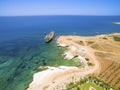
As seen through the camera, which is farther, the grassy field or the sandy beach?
the sandy beach

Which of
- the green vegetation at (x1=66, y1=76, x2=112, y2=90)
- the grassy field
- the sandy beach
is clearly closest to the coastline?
the sandy beach

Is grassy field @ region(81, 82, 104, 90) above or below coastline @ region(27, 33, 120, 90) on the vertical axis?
above

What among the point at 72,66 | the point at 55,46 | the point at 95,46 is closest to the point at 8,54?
the point at 55,46

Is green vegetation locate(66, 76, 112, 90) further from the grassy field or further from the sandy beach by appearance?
the sandy beach

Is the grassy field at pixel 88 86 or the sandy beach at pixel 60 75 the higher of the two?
the grassy field at pixel 88 86

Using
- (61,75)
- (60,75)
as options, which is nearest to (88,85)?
(61,75)

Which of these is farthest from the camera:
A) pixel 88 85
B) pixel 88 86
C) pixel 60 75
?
pixel 60 75

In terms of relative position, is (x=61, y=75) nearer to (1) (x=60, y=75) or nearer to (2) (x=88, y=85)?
(1) (x=60, y=75)

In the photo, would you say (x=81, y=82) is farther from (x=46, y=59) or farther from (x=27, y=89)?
(x=46, y=59)

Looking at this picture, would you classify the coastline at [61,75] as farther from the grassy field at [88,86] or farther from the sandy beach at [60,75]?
the grassy field at [88,86]

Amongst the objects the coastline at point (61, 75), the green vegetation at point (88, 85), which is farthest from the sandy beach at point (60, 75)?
the green vegetation at point (88, 85)

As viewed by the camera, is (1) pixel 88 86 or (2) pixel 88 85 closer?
(1) pixel 88 86
